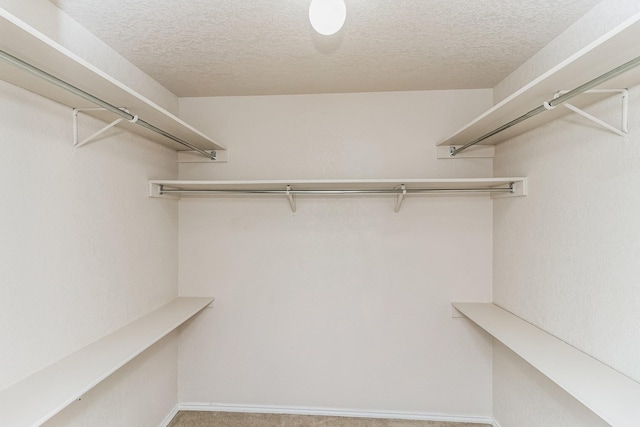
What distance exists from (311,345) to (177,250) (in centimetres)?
123

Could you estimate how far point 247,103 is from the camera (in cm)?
253

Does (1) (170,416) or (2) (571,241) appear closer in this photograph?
(2) (571,241)

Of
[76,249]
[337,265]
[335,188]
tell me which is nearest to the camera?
[76,249]

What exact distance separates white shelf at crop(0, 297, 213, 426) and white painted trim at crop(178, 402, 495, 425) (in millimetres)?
952

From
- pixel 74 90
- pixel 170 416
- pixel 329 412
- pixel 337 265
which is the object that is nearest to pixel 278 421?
pixel 329 412

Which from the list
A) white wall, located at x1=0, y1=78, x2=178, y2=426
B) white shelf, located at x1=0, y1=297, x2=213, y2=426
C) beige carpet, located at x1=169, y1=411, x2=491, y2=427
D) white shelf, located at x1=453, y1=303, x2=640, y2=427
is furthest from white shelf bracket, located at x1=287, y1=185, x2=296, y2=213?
beige carpet, located at x1=169, y1=411, x2=491, y2=427

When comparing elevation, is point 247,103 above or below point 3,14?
above

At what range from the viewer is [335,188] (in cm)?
236

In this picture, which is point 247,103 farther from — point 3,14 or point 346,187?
point 3,14

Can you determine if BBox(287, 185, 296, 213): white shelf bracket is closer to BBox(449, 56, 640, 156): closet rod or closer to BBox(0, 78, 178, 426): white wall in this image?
BBox(0, 78, 178, 426): white wall

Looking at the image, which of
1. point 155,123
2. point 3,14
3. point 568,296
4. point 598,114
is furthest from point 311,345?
point 3,14

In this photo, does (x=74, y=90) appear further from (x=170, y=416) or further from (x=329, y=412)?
(x=329, y=412)

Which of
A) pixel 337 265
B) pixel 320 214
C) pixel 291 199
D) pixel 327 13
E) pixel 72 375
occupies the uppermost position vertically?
pixel 327 13

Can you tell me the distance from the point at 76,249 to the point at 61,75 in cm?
77
